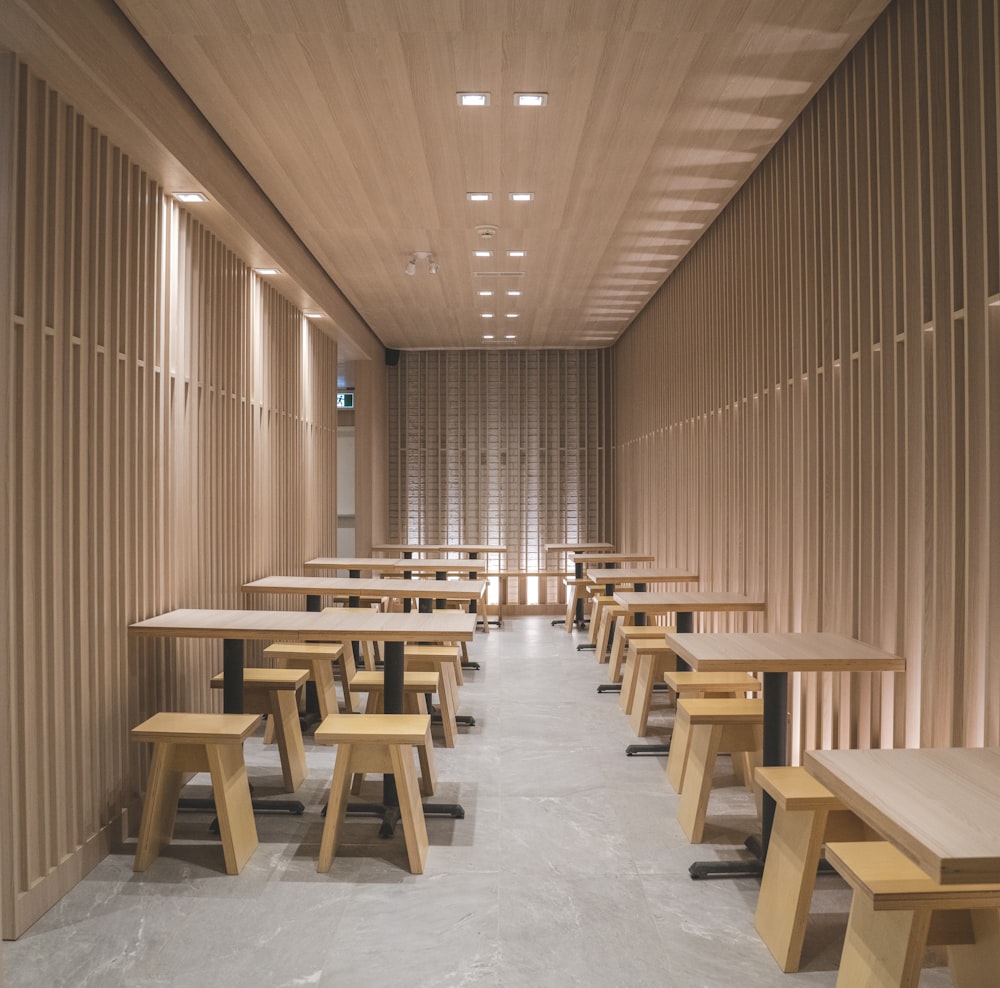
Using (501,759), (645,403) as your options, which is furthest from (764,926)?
(645,403)

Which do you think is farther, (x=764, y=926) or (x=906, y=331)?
(x=906, y=331)

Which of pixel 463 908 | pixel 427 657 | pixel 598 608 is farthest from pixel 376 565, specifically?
pixel 463 908

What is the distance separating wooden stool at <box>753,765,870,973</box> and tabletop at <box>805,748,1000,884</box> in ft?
1.59

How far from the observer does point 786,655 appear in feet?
10.7

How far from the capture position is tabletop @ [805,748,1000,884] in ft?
5.06

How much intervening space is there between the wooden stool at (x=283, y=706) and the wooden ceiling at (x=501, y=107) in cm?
283

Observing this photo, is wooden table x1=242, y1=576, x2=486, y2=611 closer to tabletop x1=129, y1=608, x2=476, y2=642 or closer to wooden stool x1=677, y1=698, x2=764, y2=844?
tabletop x1=129, y1=608, x2=476, y2=642

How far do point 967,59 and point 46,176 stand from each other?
3.24m

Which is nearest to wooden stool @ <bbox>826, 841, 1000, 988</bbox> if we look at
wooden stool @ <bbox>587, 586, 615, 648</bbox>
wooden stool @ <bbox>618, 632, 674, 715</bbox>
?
wooden stool @ <bbox>618, 632, 674, 715</bbox>

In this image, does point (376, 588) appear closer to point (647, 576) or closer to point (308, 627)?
point (308, 627)

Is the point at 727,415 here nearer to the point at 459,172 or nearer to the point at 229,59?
A: the point at 459,172

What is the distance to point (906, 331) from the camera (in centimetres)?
318

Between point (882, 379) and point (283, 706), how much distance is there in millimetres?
3262

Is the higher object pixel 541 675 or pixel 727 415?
pixel 727 415
